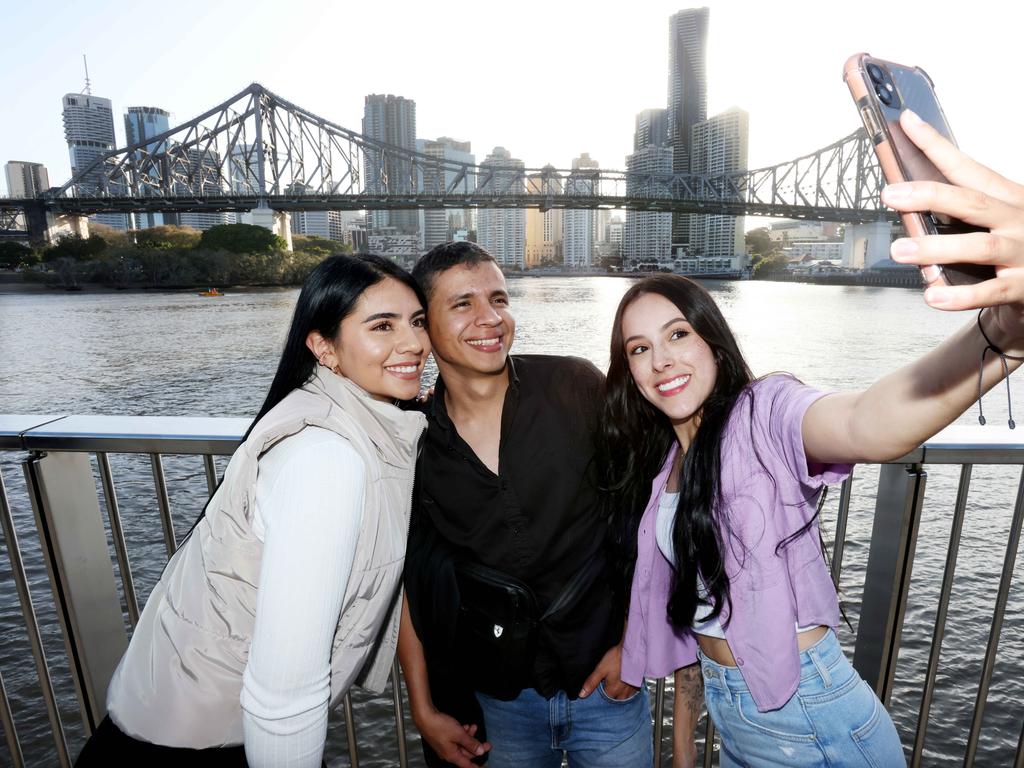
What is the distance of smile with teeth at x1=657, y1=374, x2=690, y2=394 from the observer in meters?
1.42

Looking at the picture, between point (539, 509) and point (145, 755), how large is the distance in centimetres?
89

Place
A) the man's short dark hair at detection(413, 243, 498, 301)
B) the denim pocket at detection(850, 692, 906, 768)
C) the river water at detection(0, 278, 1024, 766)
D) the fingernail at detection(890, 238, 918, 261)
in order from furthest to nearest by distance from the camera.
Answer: the river water at detection(0, 278, 1024, 766) < the man's short dark hair at detection(413, 243, 498, 301) < the denim pocket at detection(850, 692, 906, 768) < the fingernail at detection(890, 238, 918, 261)

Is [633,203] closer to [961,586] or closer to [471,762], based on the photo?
[961,586]

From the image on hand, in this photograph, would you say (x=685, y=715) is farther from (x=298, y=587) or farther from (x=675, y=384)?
(x=298, y=587)

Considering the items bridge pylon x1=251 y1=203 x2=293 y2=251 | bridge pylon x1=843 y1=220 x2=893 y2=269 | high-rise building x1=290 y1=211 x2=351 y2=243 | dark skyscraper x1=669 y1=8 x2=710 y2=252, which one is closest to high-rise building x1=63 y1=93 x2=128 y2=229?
high-rise building x1=290 y1=211 x2=351 y2=243

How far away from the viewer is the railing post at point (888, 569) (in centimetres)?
163

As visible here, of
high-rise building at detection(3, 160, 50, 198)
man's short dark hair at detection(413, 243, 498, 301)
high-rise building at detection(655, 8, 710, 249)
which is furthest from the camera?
high-rise building at detection(655, 8, 710, 249)

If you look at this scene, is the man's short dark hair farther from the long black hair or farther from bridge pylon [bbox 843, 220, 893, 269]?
bridge pylon [bbox 843, 220, 893, 269]

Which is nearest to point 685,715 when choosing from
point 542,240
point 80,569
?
point 80,569

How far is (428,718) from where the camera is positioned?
65.8 inches

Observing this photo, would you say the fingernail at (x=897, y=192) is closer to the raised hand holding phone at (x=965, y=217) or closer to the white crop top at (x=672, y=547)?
the raised hand holding phone at (x=965, y=217)

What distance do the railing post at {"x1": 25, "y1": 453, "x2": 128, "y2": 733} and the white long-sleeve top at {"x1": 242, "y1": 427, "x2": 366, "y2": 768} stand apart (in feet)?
3.27

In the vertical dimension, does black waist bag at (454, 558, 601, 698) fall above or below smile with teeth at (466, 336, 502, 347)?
below

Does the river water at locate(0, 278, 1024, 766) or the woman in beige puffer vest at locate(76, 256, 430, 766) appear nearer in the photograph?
the woman in beige puffer vest at locate(76, 256, 430, 766)
